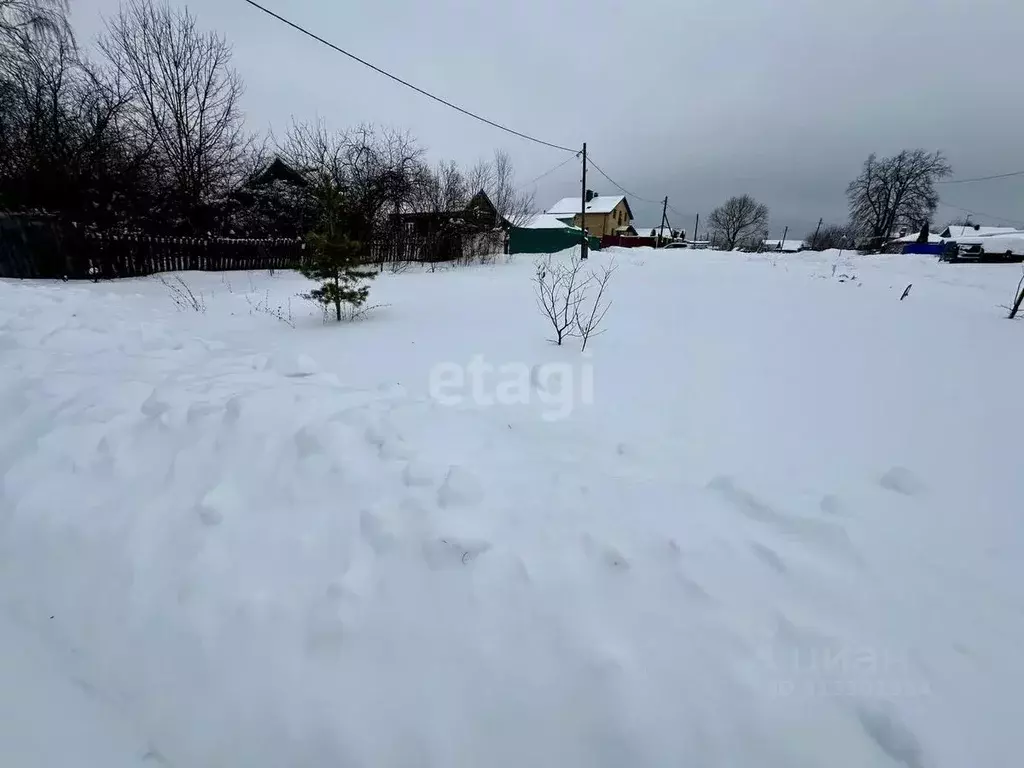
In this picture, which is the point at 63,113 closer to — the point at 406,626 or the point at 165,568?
the point at 165,568

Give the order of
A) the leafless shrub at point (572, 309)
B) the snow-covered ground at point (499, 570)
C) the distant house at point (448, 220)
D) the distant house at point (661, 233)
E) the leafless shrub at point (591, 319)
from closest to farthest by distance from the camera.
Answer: the snow-covered ground at point (499, 570)
the leafless shrub at point (591, 319)
the leafless shrub at point (572, 309)
the distant house at point (448, 220)
the distant house at point (661, 233)

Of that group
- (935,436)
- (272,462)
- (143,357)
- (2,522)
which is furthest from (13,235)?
(935,436)

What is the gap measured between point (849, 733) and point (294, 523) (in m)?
2.25

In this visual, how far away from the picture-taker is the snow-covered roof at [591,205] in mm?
46875

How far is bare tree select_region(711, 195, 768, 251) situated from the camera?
159ft

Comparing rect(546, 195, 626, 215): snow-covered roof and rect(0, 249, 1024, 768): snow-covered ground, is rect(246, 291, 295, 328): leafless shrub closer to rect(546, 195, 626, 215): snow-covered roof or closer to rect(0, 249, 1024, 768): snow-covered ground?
rect(0, 249, 1024, 768): snow-covered ground

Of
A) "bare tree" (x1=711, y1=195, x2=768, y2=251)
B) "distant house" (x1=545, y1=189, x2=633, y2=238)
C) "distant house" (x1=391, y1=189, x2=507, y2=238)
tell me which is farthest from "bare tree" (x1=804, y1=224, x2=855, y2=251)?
"distant house" (x1=391, y1=189, x2=507, y2=238)

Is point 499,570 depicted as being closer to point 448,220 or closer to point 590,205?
point 448,220

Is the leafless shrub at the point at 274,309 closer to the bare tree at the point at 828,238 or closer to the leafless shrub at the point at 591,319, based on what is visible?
the leafless shrub at the point at 591,319

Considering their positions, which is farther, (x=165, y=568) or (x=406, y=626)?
(x=165, y=568)

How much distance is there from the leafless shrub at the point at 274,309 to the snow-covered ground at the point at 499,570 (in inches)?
103

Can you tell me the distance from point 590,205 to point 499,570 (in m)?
52.0

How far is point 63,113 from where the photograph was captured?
1082 cm

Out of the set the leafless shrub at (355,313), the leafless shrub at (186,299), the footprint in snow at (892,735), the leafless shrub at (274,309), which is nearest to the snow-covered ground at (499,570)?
the footprint in snow at (892,735)
